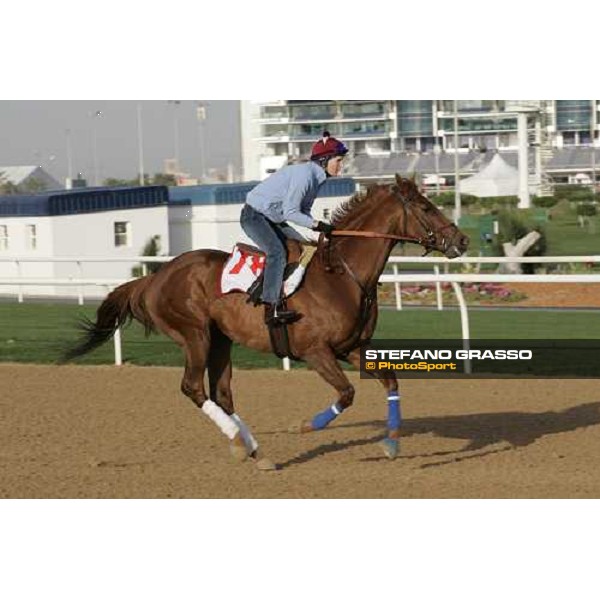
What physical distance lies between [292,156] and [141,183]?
2276 mm

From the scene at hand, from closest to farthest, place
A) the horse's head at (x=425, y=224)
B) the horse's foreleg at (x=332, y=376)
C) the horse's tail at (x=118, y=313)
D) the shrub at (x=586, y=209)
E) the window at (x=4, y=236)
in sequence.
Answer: the horse's foreleg at (x=332, y=376) → the horse's head at (x=425, y=224) → the horse's tail at (x=118, y=313) → the shrub at (x=586, y=209) → the window at (x=4, y=236)

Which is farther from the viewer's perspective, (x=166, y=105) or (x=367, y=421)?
(x=166, y=105)

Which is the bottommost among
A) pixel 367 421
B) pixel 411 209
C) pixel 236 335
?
pixel 367 421

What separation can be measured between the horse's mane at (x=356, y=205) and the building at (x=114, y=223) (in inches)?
146

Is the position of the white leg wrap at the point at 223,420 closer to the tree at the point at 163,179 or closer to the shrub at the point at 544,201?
the tree at the point at 163,179

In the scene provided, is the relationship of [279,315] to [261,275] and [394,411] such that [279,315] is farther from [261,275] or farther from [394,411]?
[394,411]

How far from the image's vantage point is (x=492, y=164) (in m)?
12.3

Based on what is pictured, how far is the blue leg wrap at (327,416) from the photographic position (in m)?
6.62

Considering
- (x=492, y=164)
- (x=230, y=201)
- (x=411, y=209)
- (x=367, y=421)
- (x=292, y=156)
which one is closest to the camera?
(x=411, y=209)

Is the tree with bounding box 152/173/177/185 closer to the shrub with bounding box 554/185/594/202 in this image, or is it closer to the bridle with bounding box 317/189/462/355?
the shrub with bounding box 554/185/594/202

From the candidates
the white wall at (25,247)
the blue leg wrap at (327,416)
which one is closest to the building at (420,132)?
the blue leg wrap at (327,416)

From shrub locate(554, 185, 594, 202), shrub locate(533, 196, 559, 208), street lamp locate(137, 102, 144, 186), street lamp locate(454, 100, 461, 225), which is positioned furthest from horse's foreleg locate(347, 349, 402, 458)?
shrub locate(533, 196, 559, 208)
